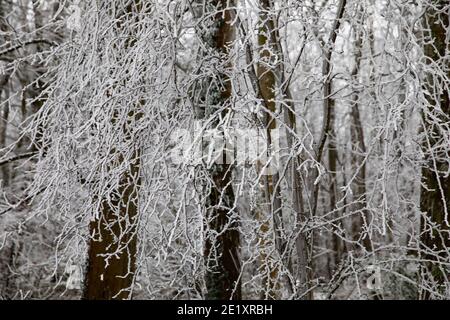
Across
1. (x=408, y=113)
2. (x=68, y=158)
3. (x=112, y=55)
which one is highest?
(x=112, y=55)

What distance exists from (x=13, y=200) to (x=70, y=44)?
6990mm

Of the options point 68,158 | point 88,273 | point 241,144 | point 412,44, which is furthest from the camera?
point 88,273

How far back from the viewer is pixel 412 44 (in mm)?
3053

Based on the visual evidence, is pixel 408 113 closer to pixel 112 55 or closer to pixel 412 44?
pixel 412 44

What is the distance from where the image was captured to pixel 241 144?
3297mm

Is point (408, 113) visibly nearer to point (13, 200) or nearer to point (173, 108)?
point (173, 108)

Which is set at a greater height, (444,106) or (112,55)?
(444,106)

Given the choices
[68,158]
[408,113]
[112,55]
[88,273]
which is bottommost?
[88,273]
